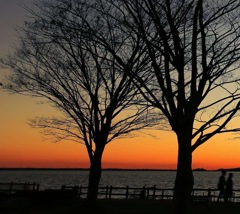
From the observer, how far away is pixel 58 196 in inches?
963

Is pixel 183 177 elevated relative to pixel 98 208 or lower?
elevated

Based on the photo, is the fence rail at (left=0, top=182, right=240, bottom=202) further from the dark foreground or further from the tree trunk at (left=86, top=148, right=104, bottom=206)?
the tree trunk at (left=86, top=148, right=104, bottom=206)

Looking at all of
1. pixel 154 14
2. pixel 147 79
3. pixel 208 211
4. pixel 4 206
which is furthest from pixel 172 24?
pixel 4 206

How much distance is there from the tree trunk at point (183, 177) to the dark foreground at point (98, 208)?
9.04m

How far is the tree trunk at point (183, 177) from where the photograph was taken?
11.4 meters

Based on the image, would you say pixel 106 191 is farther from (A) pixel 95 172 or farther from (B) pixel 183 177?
(B) pixel 183 177

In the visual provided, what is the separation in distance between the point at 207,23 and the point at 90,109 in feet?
35.5

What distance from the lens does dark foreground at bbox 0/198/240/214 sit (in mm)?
20828

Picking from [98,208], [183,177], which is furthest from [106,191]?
[183,177]

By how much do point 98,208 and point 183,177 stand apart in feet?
32.6

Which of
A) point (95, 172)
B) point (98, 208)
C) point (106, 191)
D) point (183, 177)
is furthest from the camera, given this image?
point (106, 191)

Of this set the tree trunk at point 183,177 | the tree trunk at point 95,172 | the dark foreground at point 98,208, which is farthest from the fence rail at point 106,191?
the tree trunk at point 183,177

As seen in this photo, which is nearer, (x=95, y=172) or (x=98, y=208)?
(x=98, y=208)

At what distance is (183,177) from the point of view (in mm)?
11391
